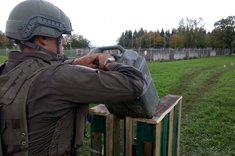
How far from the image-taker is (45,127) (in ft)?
5.81

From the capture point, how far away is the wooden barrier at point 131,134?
112 inches


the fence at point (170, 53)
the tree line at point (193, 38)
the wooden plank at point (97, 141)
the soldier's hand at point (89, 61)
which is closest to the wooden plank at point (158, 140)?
the wooden plank at point (97, 141)

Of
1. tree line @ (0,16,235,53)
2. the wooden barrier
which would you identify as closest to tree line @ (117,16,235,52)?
tree line @ (0,16,235,53)

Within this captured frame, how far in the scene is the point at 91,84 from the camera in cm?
167

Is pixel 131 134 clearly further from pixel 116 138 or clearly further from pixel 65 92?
pixel 65 92

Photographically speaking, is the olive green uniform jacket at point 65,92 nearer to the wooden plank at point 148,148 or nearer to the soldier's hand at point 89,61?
the soldier's hand at point 89,61

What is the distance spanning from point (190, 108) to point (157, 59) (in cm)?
2988

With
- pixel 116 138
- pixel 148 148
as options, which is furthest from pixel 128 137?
pixel 148 148

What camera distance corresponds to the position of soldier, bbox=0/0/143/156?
1682 mm

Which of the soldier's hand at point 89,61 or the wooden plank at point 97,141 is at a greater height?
the soldier's hand at point 89,61

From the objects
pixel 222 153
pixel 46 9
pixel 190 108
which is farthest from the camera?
pixel 190 108

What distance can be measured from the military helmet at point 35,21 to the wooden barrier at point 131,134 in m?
1.27

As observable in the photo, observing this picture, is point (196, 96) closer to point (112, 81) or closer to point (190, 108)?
point (190, 108)

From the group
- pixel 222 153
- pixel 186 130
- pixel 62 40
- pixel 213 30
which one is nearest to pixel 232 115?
pixel 186 130
